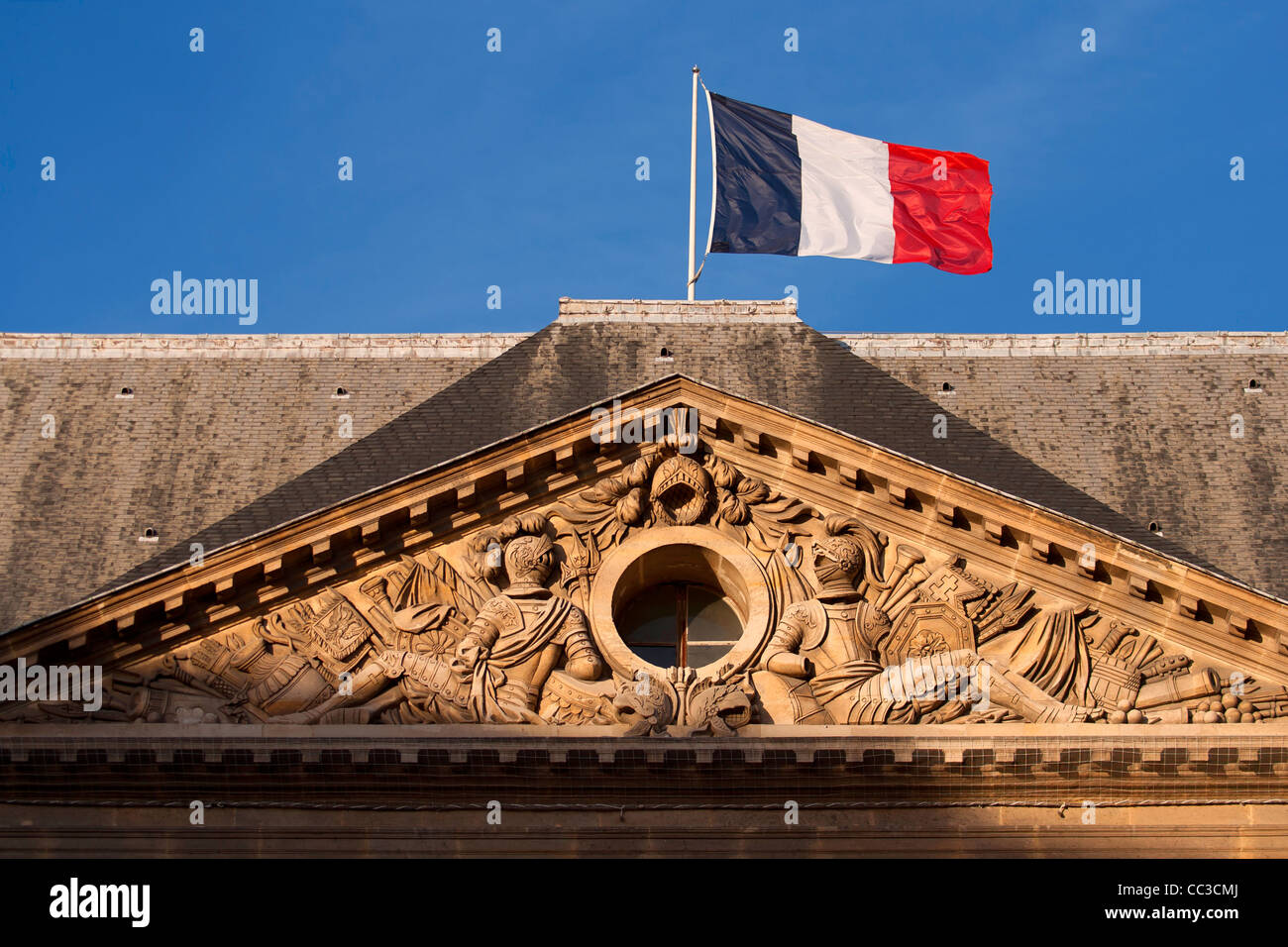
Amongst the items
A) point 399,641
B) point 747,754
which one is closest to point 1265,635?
point 747,754

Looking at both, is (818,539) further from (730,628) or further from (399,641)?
(399,641)

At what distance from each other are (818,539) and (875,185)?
7400 millimetres

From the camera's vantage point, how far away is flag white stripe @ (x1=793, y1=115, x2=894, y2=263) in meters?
27.0

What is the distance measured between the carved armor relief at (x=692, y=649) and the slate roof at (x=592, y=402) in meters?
1.25

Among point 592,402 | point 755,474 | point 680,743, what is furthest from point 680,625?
point 592,402

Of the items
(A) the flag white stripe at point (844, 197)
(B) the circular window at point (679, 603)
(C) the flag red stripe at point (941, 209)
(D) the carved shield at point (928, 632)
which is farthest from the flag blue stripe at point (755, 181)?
(D) the carved shield at point (928, 632)

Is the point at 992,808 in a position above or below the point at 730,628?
below

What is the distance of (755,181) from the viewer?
89.7 feet

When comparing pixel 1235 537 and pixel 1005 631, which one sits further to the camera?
pixel 1235 537

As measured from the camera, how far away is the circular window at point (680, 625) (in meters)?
21.8

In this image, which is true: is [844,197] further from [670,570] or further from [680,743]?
[680,743]
